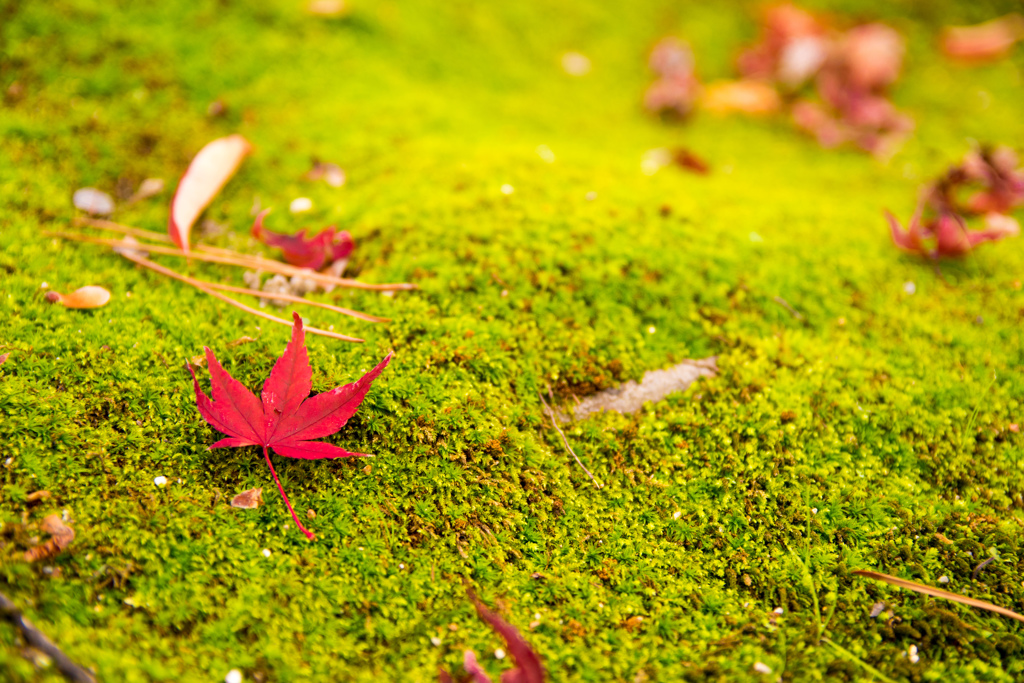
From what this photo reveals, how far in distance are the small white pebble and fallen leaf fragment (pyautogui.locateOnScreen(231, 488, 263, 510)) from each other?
14.2ft

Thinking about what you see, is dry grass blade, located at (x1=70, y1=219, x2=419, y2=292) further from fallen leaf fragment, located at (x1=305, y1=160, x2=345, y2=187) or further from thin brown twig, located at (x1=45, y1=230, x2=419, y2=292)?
fallen leaf fragment, located at (x1=305, y1=160, x2=345, y2=187)

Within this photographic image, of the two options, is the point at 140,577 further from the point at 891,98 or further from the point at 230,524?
the point at 891,98

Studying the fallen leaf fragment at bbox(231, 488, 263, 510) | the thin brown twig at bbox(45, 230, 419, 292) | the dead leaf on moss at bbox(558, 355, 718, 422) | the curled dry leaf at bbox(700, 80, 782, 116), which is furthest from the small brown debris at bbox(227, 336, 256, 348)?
the curled dry leaf at bbox(700, 80, 782, 116)

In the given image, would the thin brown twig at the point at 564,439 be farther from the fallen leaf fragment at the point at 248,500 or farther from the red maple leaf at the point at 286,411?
the fallen leaf fragment at the point at 248,500

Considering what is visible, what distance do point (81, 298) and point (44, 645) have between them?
1420mm

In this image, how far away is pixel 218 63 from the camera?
3.61m

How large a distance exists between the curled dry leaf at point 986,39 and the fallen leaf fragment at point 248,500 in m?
6.39

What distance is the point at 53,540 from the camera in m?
1.66

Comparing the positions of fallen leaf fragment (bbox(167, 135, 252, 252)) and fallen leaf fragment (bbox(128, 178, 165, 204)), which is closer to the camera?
fallen leaf fragment (bbox(167, 135, 252, 252))

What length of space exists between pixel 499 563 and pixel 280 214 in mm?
2180

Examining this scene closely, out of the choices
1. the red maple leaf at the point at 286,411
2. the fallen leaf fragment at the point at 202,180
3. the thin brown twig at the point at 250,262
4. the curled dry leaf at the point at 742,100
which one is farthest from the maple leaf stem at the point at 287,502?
the curled dry leaf at the point at 742,100

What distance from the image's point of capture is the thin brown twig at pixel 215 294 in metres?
2.34

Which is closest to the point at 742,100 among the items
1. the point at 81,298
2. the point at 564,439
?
the point at 564,439

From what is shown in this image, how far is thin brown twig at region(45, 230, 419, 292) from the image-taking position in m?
2.57
